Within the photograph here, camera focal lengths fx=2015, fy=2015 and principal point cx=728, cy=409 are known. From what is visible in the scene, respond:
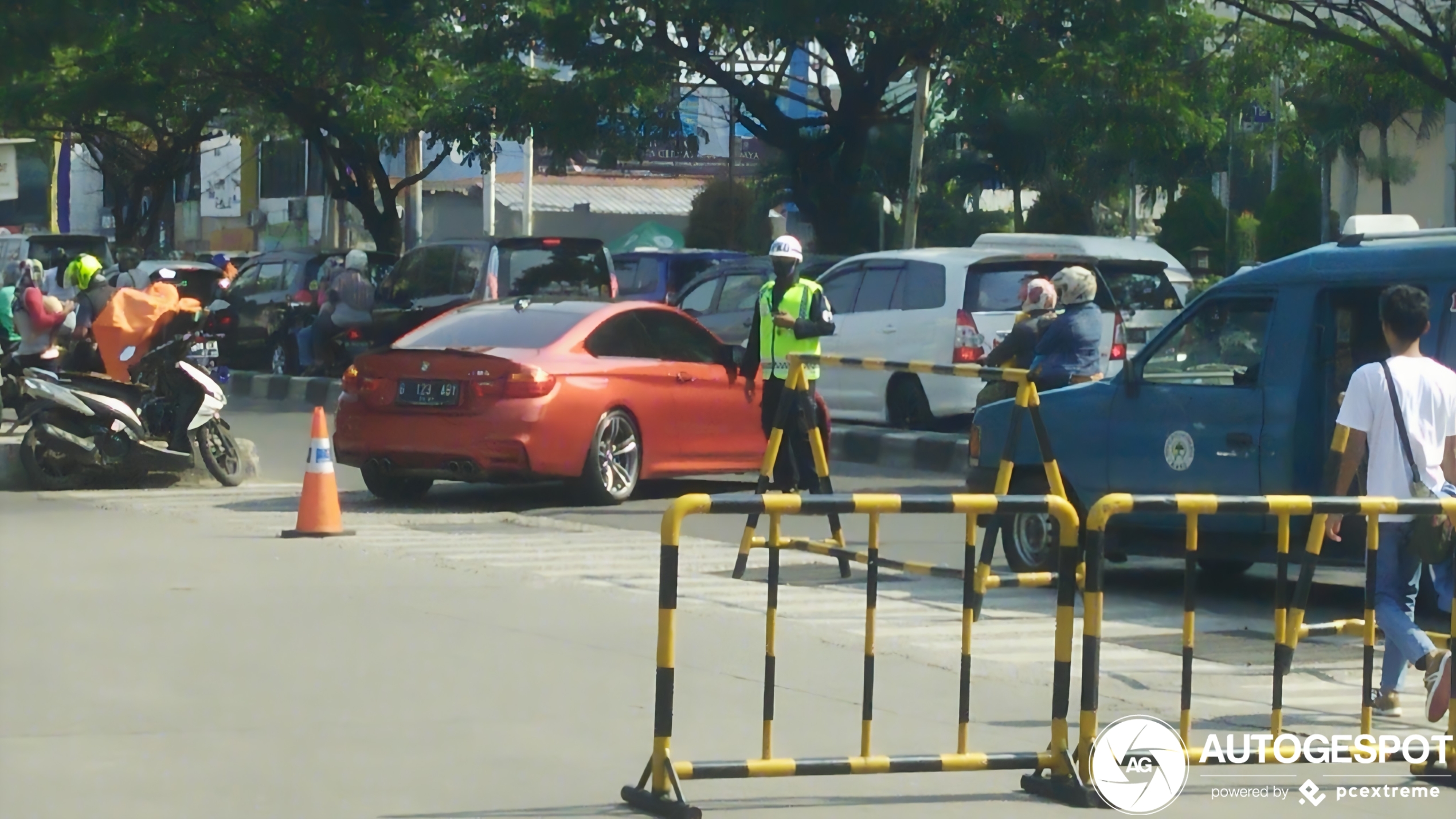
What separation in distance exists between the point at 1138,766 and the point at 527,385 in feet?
25.2

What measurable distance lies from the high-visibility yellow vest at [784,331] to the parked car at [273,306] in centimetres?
1459

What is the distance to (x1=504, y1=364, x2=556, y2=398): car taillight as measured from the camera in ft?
43.0

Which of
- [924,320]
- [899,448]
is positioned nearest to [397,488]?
[899,448]

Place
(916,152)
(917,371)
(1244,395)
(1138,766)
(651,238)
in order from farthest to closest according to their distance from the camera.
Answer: (651,238) → (916,152) → (917,371) → (1244,395) → (1138,766)

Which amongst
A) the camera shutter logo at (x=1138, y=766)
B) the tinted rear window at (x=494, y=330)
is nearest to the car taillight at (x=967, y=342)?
the tinted rear window at (x=494, y=330)

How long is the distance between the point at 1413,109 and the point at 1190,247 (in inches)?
450

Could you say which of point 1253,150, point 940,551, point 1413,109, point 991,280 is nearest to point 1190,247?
point 1253,150

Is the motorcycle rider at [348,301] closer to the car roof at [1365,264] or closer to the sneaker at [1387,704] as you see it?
the car roof at [1365,264]

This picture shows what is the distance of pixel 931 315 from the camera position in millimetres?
17859

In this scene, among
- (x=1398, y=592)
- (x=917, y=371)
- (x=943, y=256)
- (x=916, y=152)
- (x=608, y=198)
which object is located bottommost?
(x=1398, y=592)

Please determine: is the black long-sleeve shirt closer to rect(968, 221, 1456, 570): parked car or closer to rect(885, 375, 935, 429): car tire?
rect(968, 221, 1456, 570): parked car

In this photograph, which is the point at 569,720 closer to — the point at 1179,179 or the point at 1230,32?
the point at 1230,32

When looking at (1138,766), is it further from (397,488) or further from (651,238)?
(651,238)

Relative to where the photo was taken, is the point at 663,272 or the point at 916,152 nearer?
the point at 663,272
